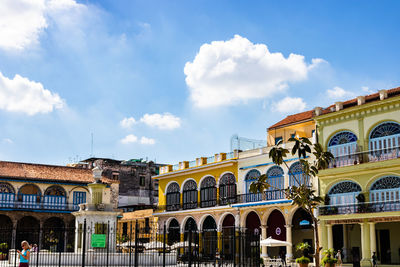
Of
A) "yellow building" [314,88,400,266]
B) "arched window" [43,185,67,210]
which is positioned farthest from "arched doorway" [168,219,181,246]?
"yellow building" [314,88,400,266]

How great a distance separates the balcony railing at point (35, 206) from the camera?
140 ft

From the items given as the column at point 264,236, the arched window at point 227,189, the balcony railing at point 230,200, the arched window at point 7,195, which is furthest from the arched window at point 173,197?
the arched window at point 7,195

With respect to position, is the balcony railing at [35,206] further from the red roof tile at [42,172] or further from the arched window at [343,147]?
the arched window at [343,147]

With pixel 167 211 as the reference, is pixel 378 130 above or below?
above

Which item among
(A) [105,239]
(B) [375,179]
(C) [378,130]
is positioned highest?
(C) [378,130]

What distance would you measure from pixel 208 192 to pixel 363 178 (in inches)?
547

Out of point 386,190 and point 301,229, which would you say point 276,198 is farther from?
point 386,190

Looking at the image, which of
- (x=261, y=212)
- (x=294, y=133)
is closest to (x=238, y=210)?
(x=261, y=212)

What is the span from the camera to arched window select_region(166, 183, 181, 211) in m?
42.8

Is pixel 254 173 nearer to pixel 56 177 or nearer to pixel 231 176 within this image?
pixel 231 176

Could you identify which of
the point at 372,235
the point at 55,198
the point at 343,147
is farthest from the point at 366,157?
the point at 55,198

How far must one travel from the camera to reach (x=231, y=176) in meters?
38.1

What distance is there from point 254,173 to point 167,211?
985 centimetres

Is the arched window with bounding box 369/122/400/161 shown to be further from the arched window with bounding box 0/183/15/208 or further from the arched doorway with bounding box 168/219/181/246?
the arched window with bounding box 0/183/15/208
